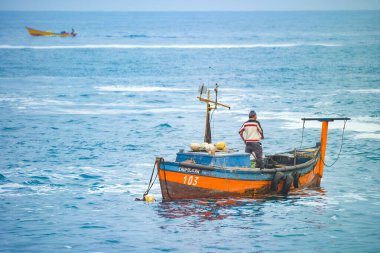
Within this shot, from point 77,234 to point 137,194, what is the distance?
4.19 m

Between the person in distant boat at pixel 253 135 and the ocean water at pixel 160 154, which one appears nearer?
the ocean water at pixel 160 154

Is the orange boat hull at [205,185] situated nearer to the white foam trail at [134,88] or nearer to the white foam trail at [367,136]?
the white foam trail at [367,136]

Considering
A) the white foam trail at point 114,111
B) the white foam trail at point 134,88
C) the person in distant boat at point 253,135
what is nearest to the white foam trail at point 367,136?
the white foam trail at point 114,111

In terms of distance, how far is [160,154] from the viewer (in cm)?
2867

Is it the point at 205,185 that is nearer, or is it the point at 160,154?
the point at 205,185

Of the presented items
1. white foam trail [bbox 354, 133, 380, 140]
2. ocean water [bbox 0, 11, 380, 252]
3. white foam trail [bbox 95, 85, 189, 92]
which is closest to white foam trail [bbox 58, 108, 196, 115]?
ocean water [bbox 0, 11, 380, 252]

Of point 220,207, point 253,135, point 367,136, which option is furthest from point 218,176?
point 367,136

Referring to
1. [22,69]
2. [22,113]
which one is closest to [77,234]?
[22,113]

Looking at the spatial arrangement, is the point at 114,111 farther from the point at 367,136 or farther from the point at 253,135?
the point at 253,135

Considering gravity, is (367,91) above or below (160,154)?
above

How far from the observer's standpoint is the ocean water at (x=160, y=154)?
57.1ft

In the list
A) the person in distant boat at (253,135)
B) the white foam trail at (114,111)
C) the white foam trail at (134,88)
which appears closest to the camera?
the person in distant boat at (253,135)

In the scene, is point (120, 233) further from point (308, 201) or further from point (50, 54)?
point (50, 54)

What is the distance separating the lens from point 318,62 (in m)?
77.2
